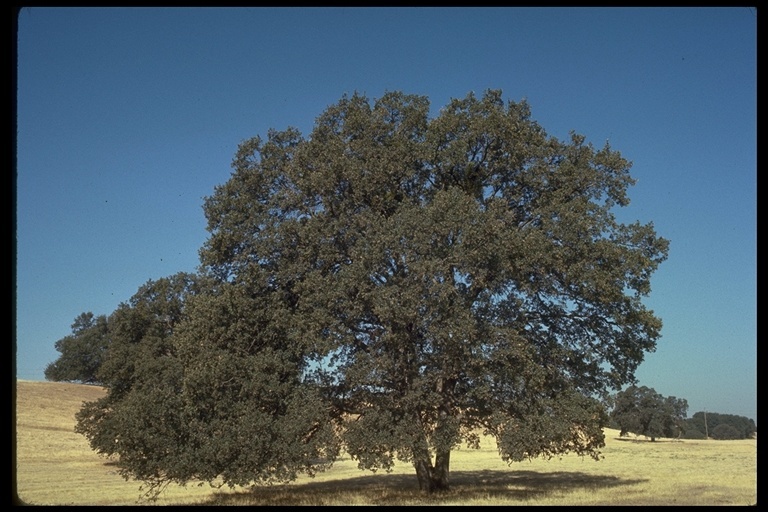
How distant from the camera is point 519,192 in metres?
24.2

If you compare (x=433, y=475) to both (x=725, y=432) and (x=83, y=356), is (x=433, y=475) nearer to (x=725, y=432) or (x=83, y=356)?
(x=83, y=356)

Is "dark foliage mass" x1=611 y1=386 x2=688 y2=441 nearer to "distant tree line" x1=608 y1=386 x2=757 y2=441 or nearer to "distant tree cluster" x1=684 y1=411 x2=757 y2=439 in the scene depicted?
"distant tree line" x1=608 y1=386 x2=757 y2=441

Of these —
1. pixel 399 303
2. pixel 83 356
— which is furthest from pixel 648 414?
pixel 399 303

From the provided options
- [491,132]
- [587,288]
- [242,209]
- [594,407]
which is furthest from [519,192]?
[242,209]

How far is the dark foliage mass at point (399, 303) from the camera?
20.8 metres

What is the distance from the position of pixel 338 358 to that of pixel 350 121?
8.07 meters

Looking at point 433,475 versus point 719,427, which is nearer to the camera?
point 433,475

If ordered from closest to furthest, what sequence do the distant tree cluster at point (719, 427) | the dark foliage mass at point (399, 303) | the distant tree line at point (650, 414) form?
the dark foliage mass at point (399, 303)
the distant tree line at point (650, 414)
the distant tree cluster at point (719, 427)

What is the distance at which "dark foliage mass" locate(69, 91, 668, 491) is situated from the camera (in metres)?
20.8

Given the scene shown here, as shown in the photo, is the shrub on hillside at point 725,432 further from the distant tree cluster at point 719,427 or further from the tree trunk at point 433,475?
the tree trunk at point 433,475

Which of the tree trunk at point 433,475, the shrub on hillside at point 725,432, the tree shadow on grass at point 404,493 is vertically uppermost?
the tree trunk at point 433,475

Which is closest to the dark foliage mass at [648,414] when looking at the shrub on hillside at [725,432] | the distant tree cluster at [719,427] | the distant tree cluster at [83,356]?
the distant tree cluster at [719,427]

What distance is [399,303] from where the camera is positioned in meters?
20.2

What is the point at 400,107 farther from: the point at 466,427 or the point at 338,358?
the point at 466,427
